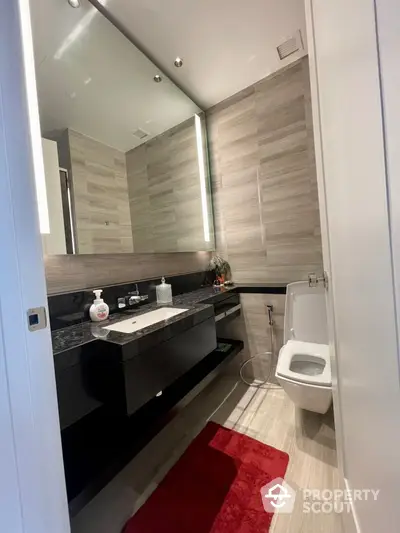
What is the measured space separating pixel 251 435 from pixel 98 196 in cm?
186

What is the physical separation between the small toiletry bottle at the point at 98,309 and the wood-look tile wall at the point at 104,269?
0.12m

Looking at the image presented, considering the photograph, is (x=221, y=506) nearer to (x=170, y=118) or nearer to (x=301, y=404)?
(x=301, y=404)

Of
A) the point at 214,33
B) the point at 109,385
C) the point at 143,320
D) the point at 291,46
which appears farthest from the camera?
the point at 291,46

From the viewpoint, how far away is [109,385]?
1.09 metres

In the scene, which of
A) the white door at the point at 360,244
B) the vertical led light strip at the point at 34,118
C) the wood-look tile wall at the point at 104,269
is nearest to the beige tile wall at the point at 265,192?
the wood-look tile wall at the point at 104,269

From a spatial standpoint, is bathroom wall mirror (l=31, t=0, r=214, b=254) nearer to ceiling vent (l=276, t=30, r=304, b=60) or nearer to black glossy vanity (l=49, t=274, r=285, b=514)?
black glossy vanity (l=49, t=274, r=285, b=514)

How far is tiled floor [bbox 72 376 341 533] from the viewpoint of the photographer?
1.09 m

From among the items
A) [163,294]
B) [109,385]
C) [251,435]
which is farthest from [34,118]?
[251,435]

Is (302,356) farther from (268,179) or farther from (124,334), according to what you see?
(268,179)

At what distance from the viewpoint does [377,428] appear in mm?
602

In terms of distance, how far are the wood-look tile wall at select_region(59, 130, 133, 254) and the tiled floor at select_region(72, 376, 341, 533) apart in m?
1.30

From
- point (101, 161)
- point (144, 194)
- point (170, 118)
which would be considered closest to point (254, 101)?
point (170, 118)

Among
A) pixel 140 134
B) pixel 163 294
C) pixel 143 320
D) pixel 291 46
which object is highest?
pixel 291 46
